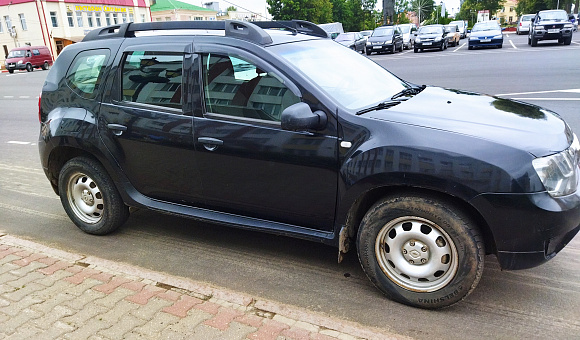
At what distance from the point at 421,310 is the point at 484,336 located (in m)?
0.43

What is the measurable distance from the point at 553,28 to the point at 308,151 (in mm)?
25159

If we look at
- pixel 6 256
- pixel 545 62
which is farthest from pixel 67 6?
pixel 6 256

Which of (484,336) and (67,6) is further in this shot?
(67,6)

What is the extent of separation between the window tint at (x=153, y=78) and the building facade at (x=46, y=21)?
1950 inches

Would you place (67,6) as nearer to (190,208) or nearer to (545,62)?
(545,62)

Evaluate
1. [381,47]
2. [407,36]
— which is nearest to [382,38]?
[381,47]

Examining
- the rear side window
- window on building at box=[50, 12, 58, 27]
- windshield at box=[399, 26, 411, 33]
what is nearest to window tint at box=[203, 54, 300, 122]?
the rear side window

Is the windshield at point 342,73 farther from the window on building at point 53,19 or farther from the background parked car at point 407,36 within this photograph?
the window on building at point 53,19

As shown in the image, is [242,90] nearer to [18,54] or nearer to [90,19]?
[18,54]

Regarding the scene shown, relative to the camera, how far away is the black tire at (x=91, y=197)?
436 cm

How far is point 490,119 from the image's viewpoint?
3.23 metres

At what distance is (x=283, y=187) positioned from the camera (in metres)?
3.49

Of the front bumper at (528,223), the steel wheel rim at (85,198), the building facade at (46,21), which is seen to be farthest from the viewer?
the building facade at (46,21)

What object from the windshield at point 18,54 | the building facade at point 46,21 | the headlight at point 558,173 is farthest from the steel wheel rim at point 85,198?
the building facade at point 46,21
